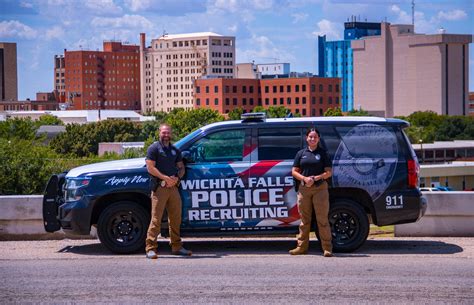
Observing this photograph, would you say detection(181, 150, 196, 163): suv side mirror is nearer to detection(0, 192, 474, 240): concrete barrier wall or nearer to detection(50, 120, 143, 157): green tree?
detection(0, 192, 474, 240): concrete barrier wall

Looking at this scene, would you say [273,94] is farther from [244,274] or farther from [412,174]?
[244,274]

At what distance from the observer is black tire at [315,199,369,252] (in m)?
13.2

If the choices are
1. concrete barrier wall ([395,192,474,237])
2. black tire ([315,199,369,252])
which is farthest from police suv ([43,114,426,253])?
concrete barrier wall ([395,192,474,237])

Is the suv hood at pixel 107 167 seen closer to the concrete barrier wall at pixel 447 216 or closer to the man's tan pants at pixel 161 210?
the man's tan pants at pixel 161 210

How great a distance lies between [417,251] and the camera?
44.1 feet

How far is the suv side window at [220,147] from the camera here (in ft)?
43.4

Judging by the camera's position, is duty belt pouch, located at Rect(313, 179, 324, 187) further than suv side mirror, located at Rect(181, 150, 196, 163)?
No

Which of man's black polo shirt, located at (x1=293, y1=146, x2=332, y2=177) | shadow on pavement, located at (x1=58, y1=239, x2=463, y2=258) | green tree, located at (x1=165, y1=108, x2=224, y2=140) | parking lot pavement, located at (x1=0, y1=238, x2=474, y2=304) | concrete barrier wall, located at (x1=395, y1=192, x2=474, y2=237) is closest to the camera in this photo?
parking lot pavement, located at (x1=0, y1=238, x2=474, y2=304)

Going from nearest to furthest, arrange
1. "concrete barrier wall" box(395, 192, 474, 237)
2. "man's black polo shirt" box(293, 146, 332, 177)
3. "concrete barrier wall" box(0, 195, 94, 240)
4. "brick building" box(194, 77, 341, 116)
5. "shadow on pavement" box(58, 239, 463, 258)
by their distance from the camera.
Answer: "man's black polo shirt" box(293, 146, 332, 177)
"shadow on pavement" box(58, 239, 463, 258)
"concrete barrier wall" box(395, 192, 474, 237)
"concrete barrier wall" box(0, 195, 94, 240)
"brick building" box(194, 77, 341, 116)

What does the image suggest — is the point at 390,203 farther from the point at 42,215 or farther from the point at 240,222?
the point at 42,215

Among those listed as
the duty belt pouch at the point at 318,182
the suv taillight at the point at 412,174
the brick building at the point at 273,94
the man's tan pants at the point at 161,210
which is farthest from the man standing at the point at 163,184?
the brick building at the point at 273,94

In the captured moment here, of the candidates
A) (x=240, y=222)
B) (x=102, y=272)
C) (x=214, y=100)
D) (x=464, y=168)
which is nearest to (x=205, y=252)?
(x=240, y=222)

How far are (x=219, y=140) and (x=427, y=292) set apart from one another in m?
3.99

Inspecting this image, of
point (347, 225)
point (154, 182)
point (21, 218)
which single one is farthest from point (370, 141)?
point (21, 218)
